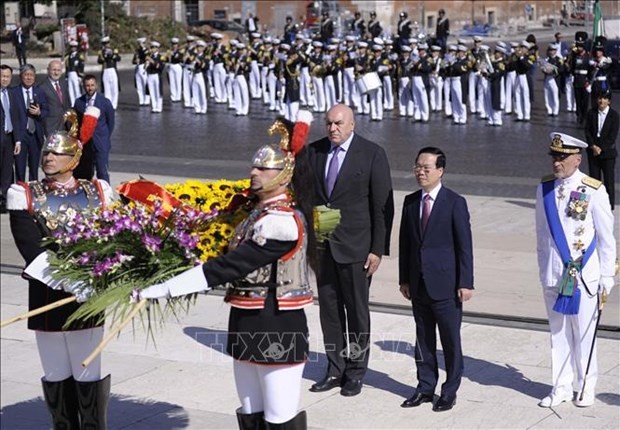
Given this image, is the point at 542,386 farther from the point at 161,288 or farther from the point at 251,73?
the point at 251,73

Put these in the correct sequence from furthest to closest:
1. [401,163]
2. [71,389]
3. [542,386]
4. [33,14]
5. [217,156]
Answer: [33,14], [217,156], [401,163], [542,386], [71,389]

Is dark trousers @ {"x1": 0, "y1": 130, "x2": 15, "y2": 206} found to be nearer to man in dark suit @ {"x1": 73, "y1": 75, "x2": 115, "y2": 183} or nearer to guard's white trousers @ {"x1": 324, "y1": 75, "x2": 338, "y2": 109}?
man in dark suit @ {"x1": 73, "y1": 75, "x2": 115, "y2": 183}

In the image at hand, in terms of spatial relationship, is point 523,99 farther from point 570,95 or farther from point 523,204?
point 523,204

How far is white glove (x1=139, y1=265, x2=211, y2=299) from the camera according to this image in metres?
5.04

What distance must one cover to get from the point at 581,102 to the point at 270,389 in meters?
17.5

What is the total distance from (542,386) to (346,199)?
1.60 meters

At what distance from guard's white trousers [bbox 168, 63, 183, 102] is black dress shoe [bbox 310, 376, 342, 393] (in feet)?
75.4

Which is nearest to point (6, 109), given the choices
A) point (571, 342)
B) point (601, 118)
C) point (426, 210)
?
point (601, 118)

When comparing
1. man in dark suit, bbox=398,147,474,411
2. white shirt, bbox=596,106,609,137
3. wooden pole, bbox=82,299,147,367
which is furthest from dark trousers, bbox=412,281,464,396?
white shirt, bbox=596,106,609,137

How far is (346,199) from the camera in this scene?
717 cm

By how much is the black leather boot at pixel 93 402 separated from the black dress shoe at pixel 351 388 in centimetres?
164

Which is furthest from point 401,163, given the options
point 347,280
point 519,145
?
point 347,280

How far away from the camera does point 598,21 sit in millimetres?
18516

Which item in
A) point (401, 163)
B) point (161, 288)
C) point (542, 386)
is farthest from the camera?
point (401, 163)
